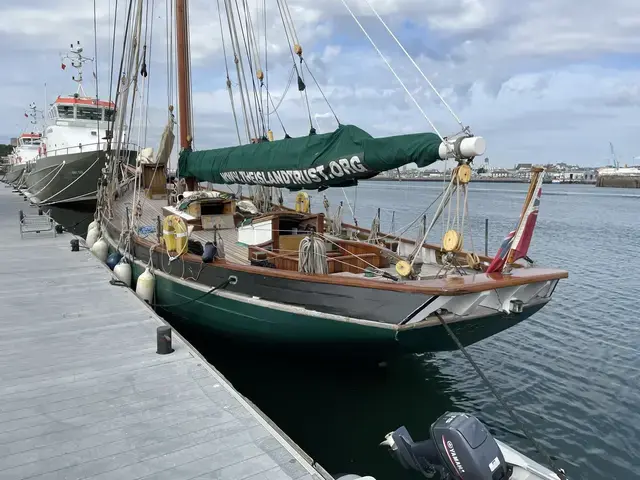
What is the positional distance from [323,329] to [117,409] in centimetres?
278

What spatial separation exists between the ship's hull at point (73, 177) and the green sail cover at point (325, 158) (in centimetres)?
1649

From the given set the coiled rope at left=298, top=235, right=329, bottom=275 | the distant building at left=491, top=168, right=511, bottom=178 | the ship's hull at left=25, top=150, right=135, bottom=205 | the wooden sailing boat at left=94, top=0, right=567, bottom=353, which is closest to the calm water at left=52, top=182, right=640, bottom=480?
the wooden sailing boat at left=94, top=0, right=567, bottom=353

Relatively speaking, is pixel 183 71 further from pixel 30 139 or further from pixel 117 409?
pixel 30 139

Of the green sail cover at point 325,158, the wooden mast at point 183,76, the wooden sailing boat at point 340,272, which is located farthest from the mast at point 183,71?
the green sail cover at point 325,158

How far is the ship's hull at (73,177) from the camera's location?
76.5 feet

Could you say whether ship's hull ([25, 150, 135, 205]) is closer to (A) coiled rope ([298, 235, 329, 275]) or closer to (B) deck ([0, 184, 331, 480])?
(B) deck ([0, 184, 331, 480])

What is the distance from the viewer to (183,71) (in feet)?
40.9

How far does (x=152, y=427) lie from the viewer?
14.8 ft

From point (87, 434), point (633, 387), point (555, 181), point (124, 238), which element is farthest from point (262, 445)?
point (555, 181)

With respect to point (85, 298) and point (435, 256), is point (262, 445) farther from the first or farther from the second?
point (85, 298)

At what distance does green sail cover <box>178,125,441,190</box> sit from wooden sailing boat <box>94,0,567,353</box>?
0.02 m

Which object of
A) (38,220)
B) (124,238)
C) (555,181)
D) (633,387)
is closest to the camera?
(633,387)

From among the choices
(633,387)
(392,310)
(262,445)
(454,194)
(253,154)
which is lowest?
(633,387)

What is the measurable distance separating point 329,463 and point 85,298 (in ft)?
Answer: 18.1
